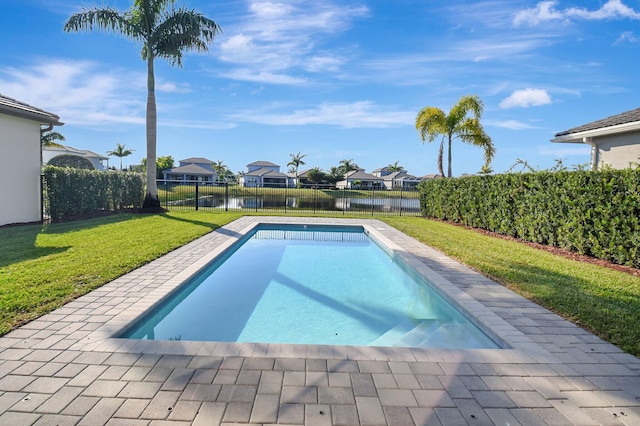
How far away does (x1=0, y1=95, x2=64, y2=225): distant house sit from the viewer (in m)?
8.38

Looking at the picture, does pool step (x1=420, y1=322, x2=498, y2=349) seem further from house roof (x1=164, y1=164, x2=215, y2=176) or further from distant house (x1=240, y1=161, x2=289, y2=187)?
house roof (x1=164, y1=164, x2=215, y2=176)

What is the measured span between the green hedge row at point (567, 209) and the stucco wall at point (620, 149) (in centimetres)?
206

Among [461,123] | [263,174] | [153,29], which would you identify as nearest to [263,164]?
[263,174]

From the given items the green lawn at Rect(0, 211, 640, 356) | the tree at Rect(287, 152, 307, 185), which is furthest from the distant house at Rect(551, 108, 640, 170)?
the tree at Rect(287, 152, 307, 185)

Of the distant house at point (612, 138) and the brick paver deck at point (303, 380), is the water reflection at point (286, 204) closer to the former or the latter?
the distant house at point (612, 138)

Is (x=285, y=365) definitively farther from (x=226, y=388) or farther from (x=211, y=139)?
(x=211, y=139)

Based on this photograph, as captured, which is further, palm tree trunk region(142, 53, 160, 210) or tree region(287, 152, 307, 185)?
tree region(287, 152, 307, 185)

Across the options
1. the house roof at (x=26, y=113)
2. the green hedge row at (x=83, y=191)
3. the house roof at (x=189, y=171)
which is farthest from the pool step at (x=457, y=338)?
the house roof at (x=189, y=171)

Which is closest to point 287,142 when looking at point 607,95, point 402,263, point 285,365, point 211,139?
point 211,139

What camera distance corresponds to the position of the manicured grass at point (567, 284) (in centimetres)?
332

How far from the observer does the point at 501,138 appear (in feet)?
56.6

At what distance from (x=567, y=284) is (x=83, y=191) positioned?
1263 centimetres

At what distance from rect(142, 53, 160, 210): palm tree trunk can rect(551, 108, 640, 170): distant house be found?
1353 centimetres

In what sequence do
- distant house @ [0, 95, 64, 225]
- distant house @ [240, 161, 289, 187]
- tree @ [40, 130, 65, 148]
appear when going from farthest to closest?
distant house @ [240, 161, 289, 187], tree @ [40, 130, 65, 148], distant house @ [0, 95, 64, 225]
